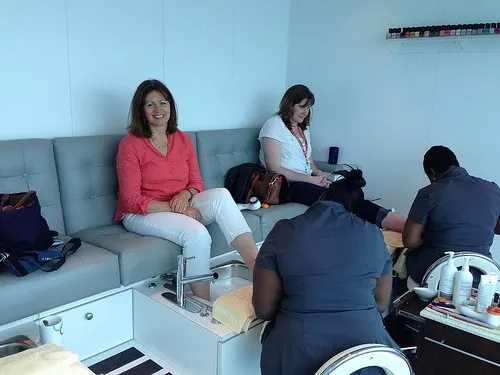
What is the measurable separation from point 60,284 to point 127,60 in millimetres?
1525

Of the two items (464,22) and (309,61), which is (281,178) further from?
(464,22)

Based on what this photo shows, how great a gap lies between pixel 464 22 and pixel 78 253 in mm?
2834

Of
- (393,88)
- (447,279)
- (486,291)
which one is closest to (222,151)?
(393,88)

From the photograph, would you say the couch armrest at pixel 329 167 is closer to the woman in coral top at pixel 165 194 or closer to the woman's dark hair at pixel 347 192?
the woman in coral top at pixel 165 194

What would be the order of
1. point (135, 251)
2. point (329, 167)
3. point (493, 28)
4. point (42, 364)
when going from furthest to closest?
point (329, 167), point (493, 28), point (135, 251), point (42, 364)

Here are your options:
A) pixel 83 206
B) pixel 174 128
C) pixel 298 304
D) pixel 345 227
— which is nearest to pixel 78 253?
pixel 83 206

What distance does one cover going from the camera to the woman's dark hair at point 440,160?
2.25 metres

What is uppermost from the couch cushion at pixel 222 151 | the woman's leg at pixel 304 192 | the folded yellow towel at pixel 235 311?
the couch cushion at pixel 222 151

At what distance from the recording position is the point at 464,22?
3072 millimetres

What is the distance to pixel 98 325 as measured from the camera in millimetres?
2115

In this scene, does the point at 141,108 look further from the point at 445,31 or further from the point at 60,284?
the point at 445,31

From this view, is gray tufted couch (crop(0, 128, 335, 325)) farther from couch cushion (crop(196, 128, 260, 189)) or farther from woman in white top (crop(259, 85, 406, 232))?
couch cushion (crop(196, 128, 260, 189))

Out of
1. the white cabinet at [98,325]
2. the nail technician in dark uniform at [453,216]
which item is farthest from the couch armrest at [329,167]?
the white cabinet at [98,325]

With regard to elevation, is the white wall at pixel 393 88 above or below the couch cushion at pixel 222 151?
above
